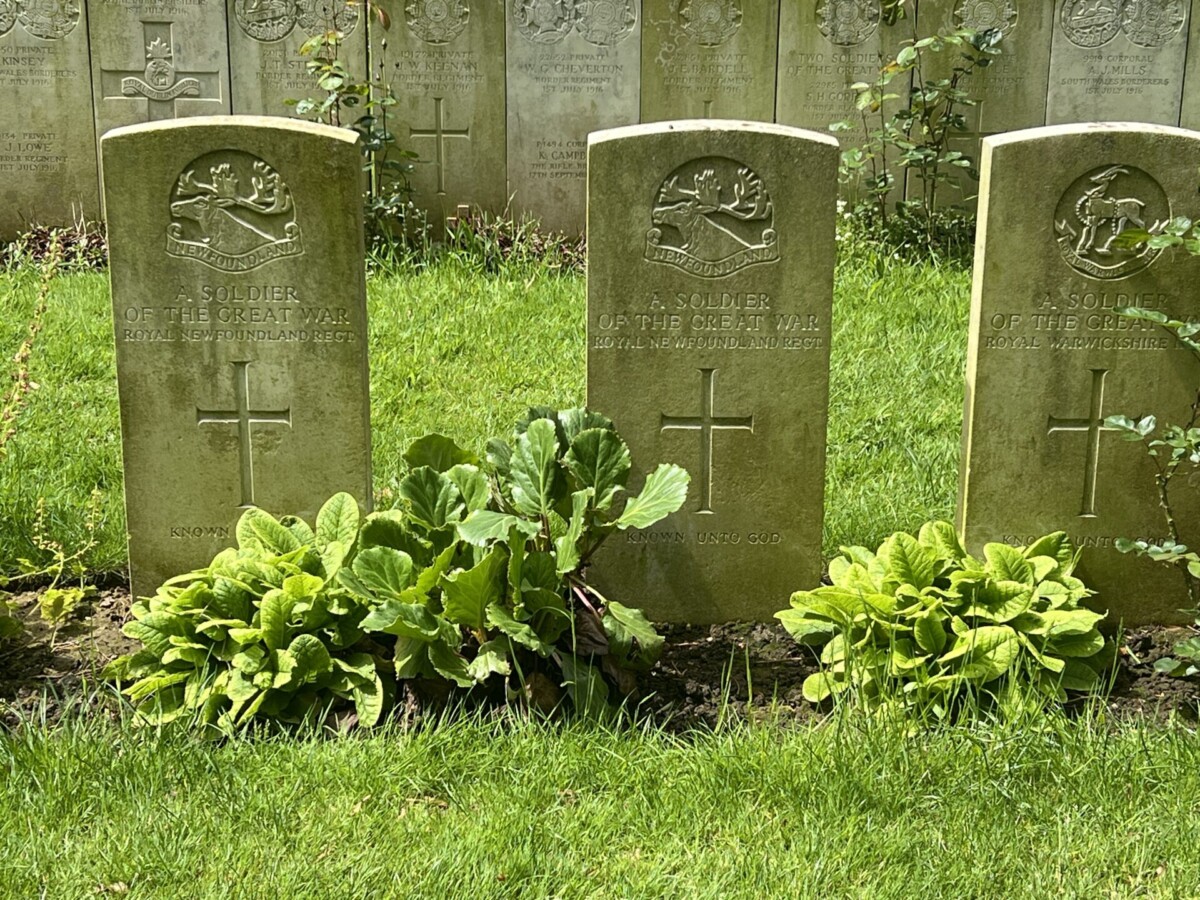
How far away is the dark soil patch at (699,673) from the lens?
3693 mm

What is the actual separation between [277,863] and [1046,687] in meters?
2.00

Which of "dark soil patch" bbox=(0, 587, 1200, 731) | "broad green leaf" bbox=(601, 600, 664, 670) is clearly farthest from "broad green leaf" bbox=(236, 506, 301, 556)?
"broad green leaf" bbox=(601, 600, 664, 670)

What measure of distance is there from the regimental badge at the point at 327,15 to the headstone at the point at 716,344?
5.36 meters

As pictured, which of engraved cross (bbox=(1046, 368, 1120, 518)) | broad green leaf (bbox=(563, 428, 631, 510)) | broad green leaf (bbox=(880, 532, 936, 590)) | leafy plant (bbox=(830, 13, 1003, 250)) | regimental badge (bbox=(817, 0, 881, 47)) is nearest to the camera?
broad green leaf (bbox=(563, 428, 631, 510))

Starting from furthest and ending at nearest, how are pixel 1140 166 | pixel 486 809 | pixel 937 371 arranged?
pixel 937 371 → pixel 1140 166 → pixel 486 809

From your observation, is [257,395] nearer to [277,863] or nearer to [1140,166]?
[277,863]

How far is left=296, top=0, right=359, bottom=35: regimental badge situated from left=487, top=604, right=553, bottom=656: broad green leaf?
6219mm

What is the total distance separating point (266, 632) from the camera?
354cm

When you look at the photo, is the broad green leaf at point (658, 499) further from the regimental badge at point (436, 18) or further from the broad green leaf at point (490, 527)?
the regimental badge at point (436, 18)

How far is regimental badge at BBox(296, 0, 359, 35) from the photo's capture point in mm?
8688

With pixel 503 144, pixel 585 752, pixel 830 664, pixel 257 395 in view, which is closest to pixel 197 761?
pixel 585 752

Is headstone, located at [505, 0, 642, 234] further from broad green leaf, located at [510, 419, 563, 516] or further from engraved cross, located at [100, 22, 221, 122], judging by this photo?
broad green leaf, located at [510, 419, 563, 516]

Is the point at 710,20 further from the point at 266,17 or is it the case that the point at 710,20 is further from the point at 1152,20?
the point at 1152,20

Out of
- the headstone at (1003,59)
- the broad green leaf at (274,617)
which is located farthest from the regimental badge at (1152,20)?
the broad green leaf at (274,617)
